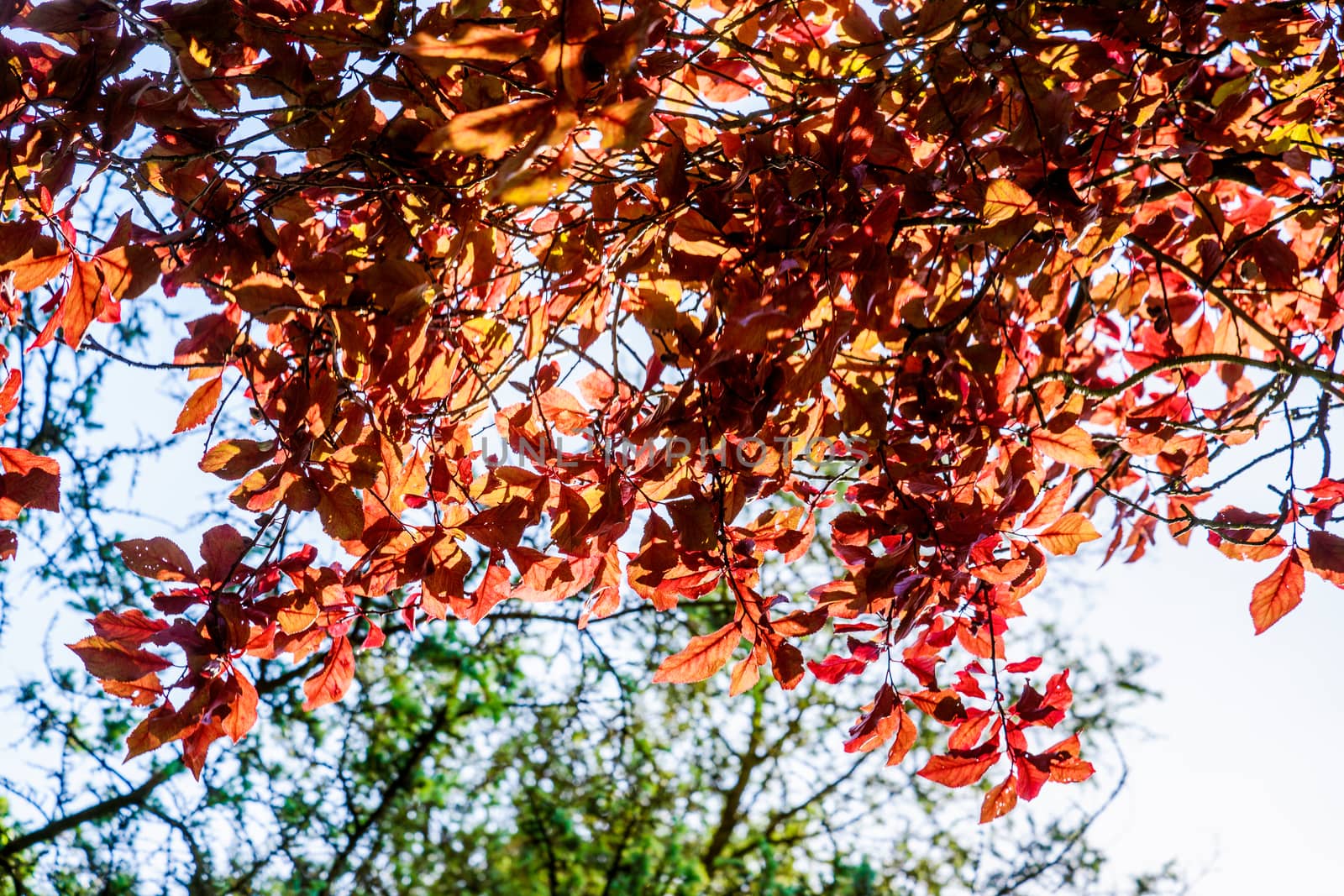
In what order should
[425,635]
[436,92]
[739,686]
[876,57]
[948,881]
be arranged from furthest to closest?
1. [948,881]
2. [425,635]
3. [739,686]
4. [436,92]
5. [876,57]

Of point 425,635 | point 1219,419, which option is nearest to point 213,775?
point 425,635

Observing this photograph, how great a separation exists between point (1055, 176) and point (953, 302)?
0.33m

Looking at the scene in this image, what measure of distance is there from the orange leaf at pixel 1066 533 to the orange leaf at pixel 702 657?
40 cm

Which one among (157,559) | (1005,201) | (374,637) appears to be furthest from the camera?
A: (374,637)

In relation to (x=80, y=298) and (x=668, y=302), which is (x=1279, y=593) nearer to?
(x=668, y=302)

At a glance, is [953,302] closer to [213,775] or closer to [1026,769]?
[1026,769]

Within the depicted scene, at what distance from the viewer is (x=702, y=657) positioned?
49.4 inches

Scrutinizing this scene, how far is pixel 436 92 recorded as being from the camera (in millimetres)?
1141

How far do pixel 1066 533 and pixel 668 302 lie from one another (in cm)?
58

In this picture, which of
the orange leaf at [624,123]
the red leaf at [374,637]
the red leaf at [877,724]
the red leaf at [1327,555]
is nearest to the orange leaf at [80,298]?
the red leaf at [374,637]

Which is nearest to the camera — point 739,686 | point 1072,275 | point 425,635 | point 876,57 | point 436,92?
Result: point 876,57

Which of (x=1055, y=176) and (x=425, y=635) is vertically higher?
(x=425, y=635)

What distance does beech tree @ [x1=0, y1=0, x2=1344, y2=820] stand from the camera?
103 cm

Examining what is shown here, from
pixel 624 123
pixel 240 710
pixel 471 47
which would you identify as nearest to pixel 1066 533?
pixel 624 123
